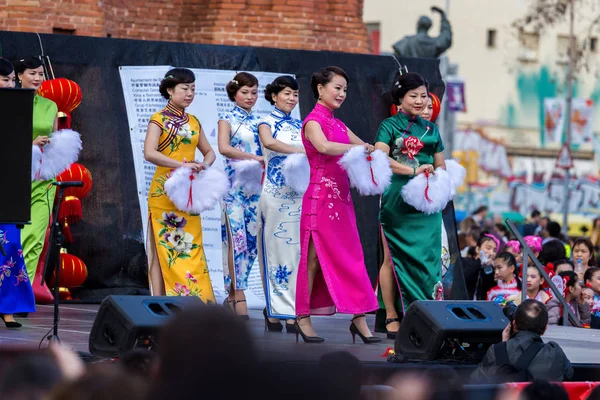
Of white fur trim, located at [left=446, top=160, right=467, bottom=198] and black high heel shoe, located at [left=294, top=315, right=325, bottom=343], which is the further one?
white fur trim, located at [left=446, top=160, right=467, bottom=198]

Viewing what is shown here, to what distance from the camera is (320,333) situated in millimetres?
9156

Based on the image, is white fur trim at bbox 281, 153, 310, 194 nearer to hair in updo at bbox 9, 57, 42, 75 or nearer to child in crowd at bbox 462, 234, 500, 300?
hair in updo at bbox 9, 57, 42, 75

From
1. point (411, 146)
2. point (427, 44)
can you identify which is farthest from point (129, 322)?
point (427, 44)

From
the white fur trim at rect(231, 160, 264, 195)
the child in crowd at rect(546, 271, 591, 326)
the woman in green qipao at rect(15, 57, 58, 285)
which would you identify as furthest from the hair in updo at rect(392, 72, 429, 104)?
the child in crowd at rect(546, 271, 591, 326)

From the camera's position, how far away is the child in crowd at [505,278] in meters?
10.7

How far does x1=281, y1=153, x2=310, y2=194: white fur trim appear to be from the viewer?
8680 mm

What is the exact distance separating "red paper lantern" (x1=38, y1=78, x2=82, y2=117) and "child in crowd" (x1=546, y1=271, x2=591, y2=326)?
13.6 feet

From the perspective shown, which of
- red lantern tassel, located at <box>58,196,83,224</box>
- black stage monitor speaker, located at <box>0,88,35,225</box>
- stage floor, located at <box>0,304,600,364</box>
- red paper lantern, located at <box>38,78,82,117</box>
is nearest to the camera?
black stage monitor speaker, located at <box>0,88,35,225</box>

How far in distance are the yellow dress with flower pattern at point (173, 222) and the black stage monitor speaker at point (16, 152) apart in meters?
1.38

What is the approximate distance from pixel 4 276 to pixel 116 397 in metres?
5.90

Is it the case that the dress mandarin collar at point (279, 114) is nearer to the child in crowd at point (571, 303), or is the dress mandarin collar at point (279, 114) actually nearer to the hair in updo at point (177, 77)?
the hair in updo at point (177, 77)

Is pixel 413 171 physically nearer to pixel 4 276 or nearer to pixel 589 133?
pixel 4 276

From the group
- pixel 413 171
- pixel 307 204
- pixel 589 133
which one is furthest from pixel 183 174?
pixel 589 133

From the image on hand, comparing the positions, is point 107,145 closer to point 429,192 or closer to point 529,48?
point 429,192
